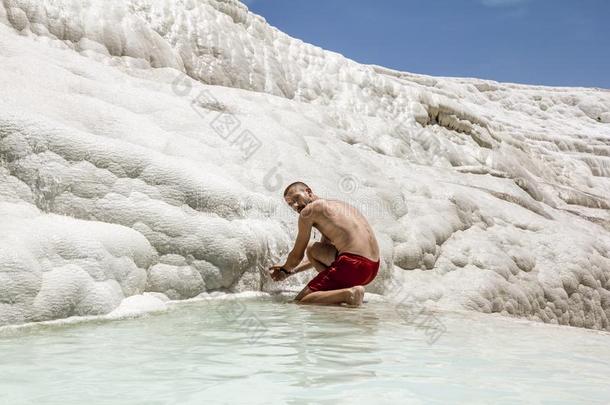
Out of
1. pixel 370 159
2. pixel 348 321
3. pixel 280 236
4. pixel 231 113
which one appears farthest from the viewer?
pixel 370 159

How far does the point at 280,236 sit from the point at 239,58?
5.20 m

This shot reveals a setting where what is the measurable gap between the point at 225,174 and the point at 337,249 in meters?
1.18

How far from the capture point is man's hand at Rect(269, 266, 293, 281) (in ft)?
16.3

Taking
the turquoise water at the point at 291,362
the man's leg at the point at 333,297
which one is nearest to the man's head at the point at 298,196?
the man's leg at the point at 333,297

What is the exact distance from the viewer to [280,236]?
211 inches

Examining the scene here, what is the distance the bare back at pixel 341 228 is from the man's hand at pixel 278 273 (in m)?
0.43

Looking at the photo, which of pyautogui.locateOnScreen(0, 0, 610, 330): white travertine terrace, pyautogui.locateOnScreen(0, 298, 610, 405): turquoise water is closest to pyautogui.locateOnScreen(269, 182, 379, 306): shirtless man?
pyautogui.locateOnScreen(0, 0, 610, 330): white travertine terrace

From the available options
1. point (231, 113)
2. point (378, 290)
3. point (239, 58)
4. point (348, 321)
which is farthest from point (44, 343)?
point (239, 58)

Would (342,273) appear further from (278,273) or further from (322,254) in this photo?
(278,273)

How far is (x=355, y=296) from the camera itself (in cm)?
479

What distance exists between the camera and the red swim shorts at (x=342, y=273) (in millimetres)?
4820

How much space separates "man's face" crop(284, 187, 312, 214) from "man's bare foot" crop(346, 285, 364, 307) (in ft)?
2.38

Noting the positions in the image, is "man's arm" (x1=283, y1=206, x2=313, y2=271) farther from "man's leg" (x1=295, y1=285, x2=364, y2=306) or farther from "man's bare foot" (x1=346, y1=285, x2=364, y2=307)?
"man's bare foot" (x1=346, y1=285, x2=364, y2=307)

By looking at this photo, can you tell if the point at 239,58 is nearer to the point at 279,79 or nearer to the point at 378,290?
the point at 279,79
